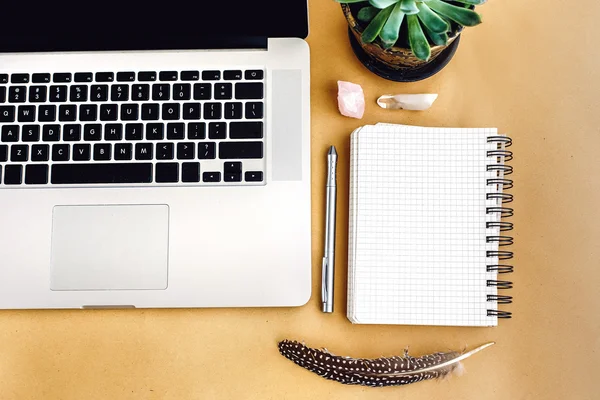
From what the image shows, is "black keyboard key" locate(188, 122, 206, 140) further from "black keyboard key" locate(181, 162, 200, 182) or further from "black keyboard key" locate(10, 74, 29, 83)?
"black keyboard key" locate(10, 74, 29, 83)

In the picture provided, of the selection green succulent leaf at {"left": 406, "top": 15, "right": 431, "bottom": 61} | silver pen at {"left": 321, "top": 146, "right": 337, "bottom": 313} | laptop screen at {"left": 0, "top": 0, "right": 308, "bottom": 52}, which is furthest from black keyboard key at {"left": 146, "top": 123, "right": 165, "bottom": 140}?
green succulent leaf at {"left": 406, "top": 15, "right": 431, "bottom": 61}

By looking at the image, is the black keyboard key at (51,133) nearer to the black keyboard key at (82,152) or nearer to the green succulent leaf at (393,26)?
the black keyboard key at (82,152)

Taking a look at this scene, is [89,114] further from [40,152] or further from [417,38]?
[417,38]

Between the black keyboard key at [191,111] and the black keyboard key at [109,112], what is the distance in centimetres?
8

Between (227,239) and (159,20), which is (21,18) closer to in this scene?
(159,20)

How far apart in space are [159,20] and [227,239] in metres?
0.28

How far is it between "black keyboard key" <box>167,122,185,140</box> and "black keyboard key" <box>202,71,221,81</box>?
7 cm

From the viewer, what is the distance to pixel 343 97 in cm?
67

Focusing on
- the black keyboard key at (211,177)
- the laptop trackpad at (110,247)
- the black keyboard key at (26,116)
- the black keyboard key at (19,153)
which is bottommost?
the laptop trackpad at (110,247)

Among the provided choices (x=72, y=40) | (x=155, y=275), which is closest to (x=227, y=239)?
(x=155, y=275)

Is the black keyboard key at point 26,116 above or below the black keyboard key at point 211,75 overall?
below

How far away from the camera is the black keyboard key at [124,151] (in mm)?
646

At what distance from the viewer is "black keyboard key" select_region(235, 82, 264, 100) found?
652 millimetres

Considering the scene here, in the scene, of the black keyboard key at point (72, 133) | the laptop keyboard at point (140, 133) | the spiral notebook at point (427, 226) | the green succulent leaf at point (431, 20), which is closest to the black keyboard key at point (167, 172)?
the laptop keyboard at point (140, 133)
